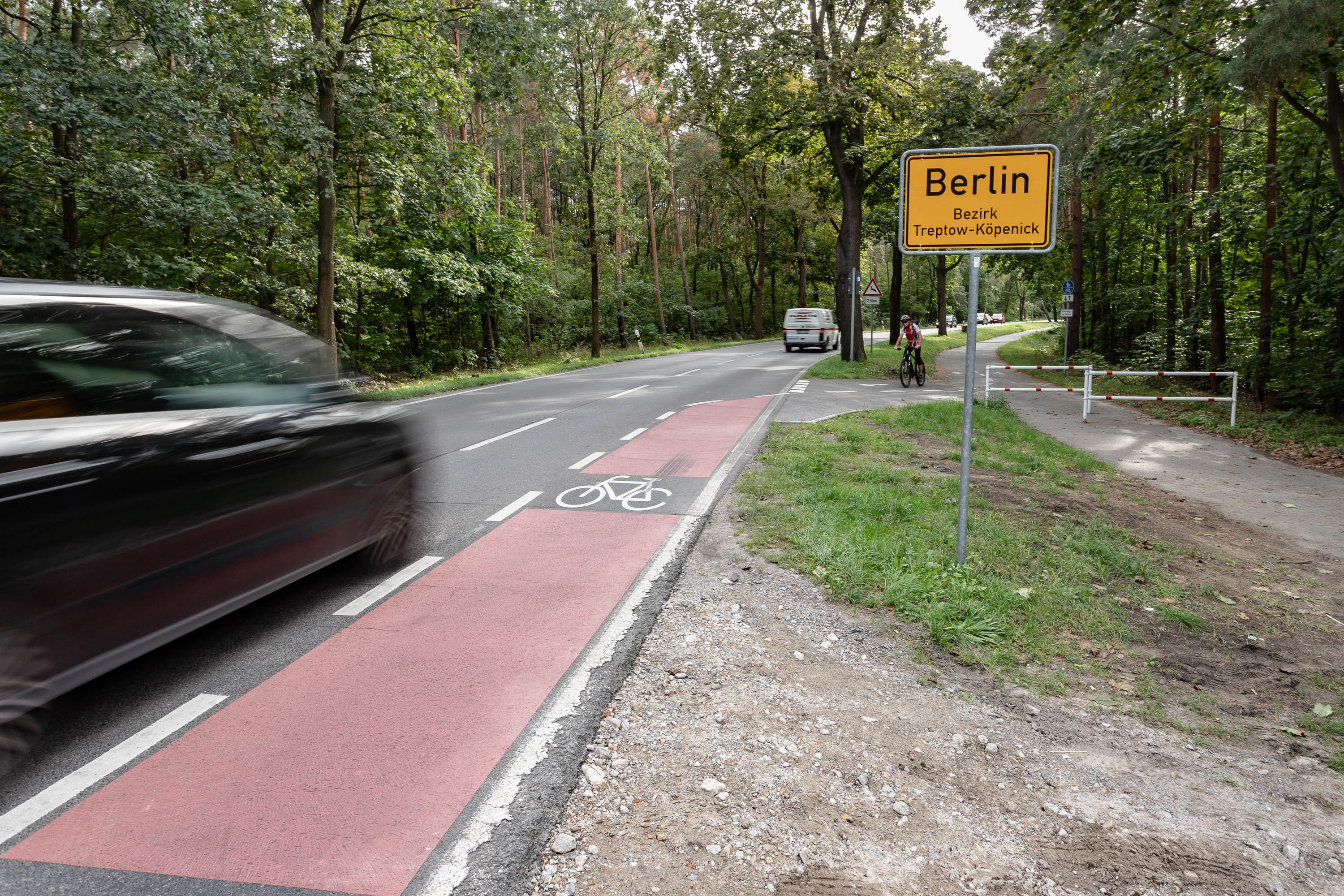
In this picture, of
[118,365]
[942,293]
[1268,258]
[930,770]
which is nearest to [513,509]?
[118,365]

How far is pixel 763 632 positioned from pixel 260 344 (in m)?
3.16

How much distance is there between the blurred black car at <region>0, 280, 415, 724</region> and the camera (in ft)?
8.86

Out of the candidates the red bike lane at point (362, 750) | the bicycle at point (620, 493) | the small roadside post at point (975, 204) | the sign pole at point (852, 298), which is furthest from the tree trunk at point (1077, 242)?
the red bike lane at point (362, 750)

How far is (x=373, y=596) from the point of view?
457 centimetres

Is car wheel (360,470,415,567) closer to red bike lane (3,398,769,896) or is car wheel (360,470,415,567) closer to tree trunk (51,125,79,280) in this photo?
red bike lane (3,398,769,896)

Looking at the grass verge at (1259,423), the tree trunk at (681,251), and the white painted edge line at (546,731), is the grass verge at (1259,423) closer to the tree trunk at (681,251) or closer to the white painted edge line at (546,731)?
the white painted edge line at (546,731)

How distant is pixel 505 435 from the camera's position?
10.4m

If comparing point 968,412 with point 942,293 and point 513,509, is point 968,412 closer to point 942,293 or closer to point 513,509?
point 513,509

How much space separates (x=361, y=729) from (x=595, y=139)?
90.0 ft

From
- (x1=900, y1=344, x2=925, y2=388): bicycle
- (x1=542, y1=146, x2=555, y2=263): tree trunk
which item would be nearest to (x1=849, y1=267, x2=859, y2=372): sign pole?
(x1=900, y1=344, x2=925, y2=388): bicycle

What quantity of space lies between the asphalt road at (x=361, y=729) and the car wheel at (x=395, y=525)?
0.14 meters

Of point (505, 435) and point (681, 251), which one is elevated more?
point (681, 251)

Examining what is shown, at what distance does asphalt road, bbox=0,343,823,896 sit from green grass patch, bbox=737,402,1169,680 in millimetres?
1123

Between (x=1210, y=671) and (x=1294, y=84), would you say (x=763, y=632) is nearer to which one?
(x=1210, y=671)
